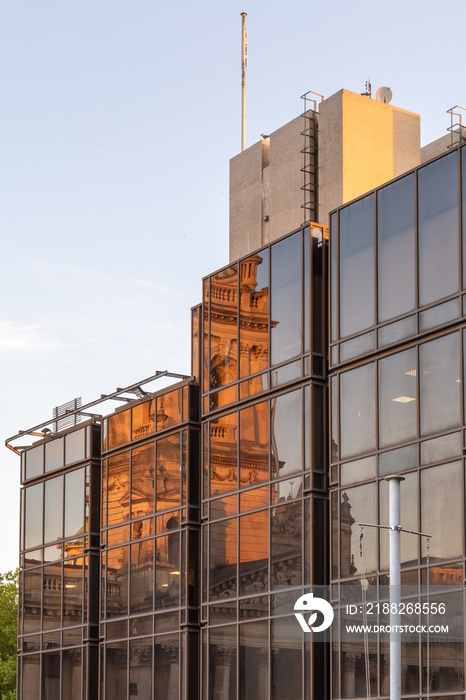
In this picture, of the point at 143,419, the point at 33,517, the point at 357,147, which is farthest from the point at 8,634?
the point at 357,147

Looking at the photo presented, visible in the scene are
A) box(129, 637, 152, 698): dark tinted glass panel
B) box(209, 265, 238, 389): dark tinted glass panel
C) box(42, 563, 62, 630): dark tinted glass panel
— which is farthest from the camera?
box(42, 563, 62, 630): dark tinted glass panel

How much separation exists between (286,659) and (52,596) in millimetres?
13846

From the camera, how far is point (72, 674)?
132 ft

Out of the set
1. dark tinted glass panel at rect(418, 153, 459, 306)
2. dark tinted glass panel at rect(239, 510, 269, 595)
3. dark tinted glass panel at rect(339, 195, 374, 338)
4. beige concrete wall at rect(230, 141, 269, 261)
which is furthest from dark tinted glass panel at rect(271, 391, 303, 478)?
beige concrete wall at rect(230, 141, 269, 261)

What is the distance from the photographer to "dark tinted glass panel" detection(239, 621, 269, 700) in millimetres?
31094

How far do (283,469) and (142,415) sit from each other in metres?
8.21

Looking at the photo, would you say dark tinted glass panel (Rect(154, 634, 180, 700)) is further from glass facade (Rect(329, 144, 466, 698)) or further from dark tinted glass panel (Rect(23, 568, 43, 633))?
dark tinted glass panel (Rect(23, 568, 43, 633))

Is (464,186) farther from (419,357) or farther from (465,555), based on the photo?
(465,555)

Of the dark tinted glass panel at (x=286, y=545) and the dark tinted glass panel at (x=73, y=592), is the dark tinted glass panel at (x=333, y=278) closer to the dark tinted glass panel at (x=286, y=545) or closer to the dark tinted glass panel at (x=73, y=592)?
the dark tinted glass panel at (x=286, y=545)

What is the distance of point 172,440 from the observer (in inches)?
1446

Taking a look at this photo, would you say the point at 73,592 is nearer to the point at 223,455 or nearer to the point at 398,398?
the point at 223,455

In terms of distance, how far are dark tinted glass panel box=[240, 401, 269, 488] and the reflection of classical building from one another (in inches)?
2.4

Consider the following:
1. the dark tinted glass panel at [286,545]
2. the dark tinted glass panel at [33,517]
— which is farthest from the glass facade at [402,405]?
the dark tinted glass panel at [33,517]

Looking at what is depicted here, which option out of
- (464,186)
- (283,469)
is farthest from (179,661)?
(464,186)
